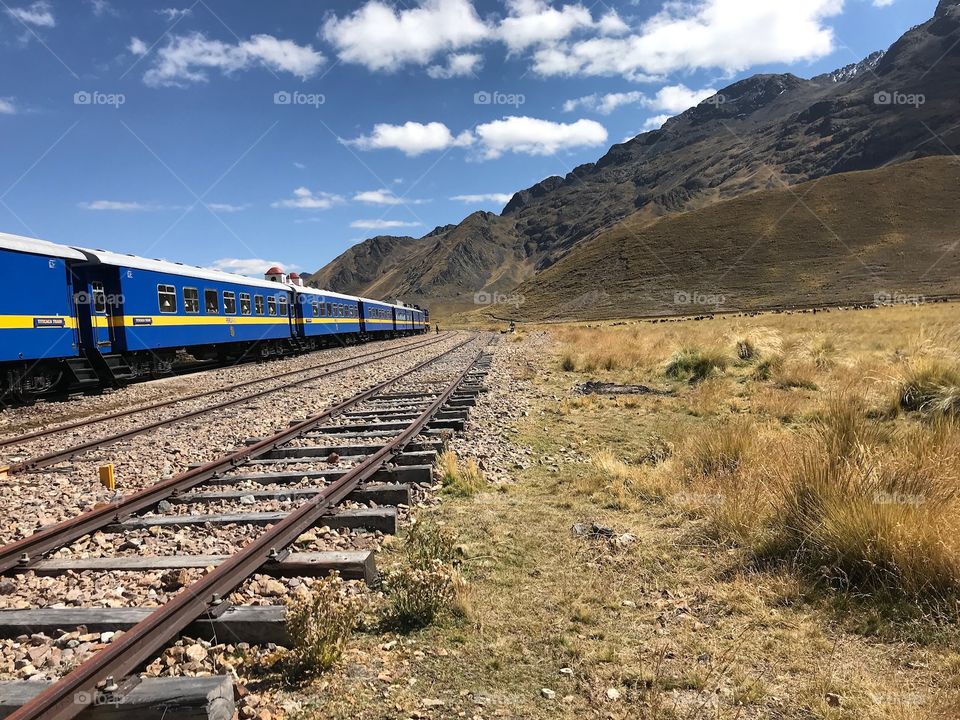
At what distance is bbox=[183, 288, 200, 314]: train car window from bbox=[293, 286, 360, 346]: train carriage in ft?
31.3

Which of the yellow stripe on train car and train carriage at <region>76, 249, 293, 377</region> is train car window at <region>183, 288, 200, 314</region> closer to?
train carriage at <region>76, 249, 293, 377</region>

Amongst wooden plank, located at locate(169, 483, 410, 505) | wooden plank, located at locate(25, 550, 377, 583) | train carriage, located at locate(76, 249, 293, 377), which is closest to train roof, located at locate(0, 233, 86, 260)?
train carriage, located at locate(76, 249, 293, 377)

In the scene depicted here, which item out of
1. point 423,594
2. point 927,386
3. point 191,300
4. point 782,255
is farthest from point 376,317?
point 782,255

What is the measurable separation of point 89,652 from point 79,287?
556 inches

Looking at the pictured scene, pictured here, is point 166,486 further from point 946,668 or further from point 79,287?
point 79,287

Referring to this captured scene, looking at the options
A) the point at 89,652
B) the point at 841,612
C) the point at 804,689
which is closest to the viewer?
the point at 804,689

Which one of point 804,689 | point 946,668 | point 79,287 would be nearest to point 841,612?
point 946,668

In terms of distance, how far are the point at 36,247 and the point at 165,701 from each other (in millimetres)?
13649

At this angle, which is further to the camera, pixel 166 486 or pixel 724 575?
pixel 166 486

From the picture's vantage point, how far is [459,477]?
6133 mm

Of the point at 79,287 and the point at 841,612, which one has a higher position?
the point at 79,287

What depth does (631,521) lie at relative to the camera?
500cm

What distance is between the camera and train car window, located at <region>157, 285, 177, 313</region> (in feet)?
56.9

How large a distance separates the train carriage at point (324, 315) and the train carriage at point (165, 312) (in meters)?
3.60
